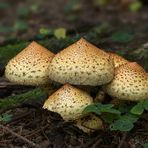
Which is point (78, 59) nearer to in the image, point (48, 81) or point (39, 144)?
point (48, 81)

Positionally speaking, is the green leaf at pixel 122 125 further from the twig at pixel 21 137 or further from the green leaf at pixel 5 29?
the green leaf at pixel 5 29

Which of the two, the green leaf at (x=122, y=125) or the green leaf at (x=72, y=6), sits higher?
the green leaf at (x=72, y=6)

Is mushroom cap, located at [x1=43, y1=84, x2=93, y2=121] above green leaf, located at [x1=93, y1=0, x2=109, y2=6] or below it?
below

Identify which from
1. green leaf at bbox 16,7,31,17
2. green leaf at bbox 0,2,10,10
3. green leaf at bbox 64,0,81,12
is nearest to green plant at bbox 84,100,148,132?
green leaf at bbox 64,0,81,12

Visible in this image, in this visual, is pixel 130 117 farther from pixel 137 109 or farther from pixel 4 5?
pixel 4 5

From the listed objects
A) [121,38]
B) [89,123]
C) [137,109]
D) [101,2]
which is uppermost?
[101,2]

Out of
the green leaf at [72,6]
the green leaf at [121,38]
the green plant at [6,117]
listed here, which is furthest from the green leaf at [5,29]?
the green plant at [6,117]

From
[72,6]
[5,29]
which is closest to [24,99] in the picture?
[5,29]

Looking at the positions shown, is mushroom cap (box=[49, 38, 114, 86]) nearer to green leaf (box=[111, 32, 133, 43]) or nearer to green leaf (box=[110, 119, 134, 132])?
green leaf (box=[110, 119, 134, 132])
